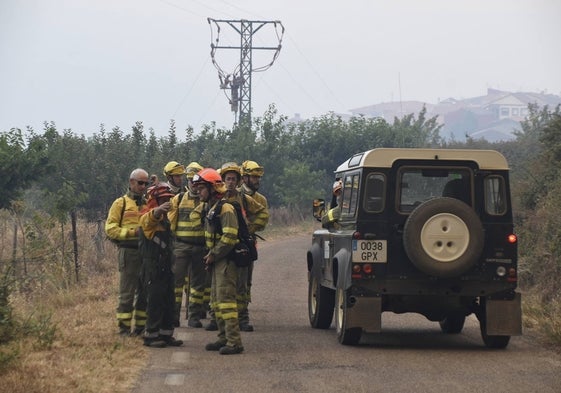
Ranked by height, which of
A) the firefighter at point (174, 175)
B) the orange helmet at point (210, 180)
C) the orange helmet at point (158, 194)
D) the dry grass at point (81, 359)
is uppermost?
the firefighter at point (174, 175)

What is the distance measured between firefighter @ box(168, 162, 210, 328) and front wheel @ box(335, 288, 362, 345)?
2.19 meters

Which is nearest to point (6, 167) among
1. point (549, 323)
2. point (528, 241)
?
point (528, 241)

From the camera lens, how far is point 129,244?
44.4ft

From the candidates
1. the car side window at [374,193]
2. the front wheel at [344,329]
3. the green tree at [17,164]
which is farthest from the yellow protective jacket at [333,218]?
the green tree at [17,164]

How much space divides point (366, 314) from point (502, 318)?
148 cm

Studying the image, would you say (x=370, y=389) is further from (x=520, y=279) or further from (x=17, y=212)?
(x=17, y=212)

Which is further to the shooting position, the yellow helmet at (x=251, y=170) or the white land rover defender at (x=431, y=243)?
the yellow helmet at (x=251, y=170)

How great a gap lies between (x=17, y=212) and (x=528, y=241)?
11.1m

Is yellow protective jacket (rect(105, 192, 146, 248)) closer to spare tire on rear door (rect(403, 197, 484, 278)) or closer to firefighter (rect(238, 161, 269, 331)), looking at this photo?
firefighter (rect(238, 161, 269, 331))

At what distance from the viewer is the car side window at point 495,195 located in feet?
41.9

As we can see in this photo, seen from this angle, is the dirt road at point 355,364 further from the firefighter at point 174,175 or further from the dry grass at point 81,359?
the firefighter at point 174,175

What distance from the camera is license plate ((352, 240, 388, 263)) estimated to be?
1253cm

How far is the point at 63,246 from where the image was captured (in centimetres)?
2122

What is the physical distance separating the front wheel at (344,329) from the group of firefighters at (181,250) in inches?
46.6
